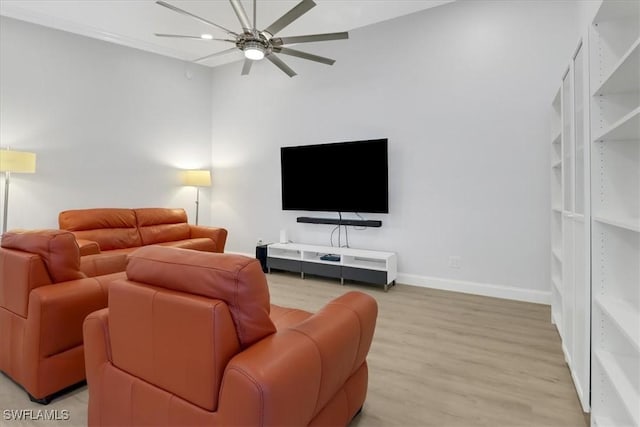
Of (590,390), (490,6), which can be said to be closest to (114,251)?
(590,390)

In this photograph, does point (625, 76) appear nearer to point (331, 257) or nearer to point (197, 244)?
point (331, 257)

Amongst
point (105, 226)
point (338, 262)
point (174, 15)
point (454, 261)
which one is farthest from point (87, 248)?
point (454, 261)

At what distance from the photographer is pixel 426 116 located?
4117 mm

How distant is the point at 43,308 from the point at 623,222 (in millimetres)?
2642

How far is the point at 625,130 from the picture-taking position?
55.7 inches

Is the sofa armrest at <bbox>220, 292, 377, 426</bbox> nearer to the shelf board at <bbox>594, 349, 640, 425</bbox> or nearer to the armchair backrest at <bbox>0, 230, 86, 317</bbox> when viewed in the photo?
the shelf board at <bbox>594, 349, 640, 425</bbox>

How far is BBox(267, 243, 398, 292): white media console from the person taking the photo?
161 inches

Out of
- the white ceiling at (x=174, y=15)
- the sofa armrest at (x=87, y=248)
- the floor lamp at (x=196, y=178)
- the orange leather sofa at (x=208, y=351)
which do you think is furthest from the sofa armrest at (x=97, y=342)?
the floor lamp at (x=196, y=178)

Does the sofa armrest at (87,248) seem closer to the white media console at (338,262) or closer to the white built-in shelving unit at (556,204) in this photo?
the white media console at (338,262)

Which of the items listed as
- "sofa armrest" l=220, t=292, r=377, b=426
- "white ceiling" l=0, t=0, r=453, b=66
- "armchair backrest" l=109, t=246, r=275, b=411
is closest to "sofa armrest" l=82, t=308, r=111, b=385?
"armchair backrest" l=109, t=246, r=275, b=411

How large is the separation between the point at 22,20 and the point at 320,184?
4.02 m

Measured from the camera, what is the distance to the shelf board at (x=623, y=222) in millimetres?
1252

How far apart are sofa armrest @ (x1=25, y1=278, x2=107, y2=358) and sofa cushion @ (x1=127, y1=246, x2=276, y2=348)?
84 cm

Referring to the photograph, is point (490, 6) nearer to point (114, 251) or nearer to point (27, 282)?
point (27, 282)
